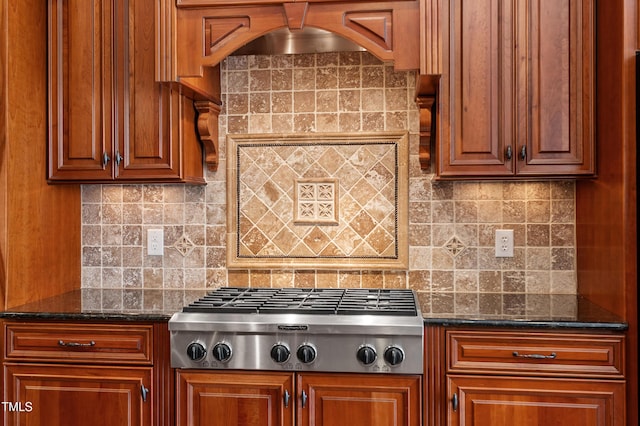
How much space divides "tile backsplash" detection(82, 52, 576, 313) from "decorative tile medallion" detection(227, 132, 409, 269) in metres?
0.05

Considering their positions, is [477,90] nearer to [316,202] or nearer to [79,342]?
[316,202]

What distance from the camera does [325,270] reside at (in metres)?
2.68

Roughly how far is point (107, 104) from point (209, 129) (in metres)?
0.44

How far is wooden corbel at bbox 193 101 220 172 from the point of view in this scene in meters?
2.53

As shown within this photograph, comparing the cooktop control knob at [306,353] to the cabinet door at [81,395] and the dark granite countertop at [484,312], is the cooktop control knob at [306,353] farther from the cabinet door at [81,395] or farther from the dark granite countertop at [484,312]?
the cabinet door at [81,395]

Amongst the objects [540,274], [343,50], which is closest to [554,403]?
[540,274]

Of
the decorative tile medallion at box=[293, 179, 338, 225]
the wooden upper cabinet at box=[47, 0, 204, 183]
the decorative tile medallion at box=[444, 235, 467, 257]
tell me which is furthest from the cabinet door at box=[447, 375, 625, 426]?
the wooden upper cabinet at box=[47, 0, 204, 183]

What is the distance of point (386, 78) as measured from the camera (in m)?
2.62

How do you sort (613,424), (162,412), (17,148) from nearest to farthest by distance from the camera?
(613,424) → (162,412) → (17,148)

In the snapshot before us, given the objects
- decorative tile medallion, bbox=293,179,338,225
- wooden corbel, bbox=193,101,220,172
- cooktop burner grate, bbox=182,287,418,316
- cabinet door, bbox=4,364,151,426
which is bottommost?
cabinet door, bbox=4,364,151,426

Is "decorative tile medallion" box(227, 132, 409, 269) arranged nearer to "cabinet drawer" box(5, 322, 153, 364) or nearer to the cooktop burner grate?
the cooktop burner grate

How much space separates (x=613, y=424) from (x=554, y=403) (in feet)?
0.68

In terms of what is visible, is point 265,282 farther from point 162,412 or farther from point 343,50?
point 343,50

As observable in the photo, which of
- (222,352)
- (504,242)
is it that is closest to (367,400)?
(222,352)
